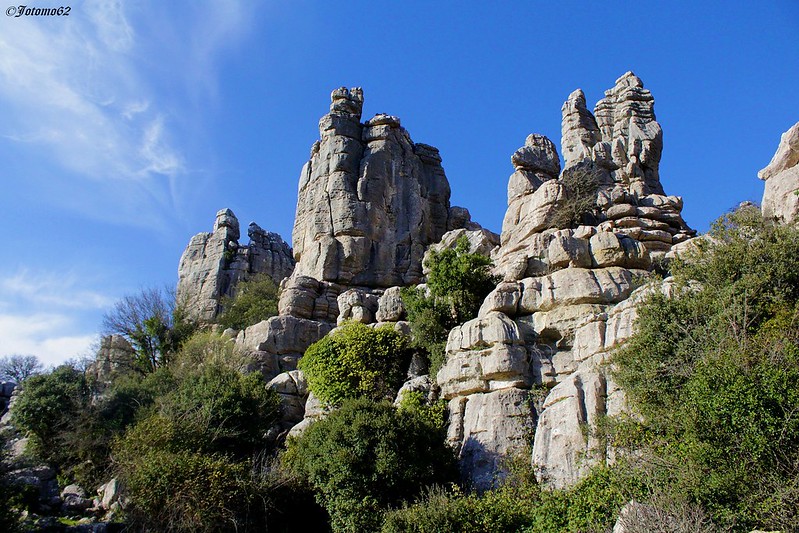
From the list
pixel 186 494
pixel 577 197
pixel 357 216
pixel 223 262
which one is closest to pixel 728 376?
pixel 186 494

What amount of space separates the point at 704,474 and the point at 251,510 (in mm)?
10160

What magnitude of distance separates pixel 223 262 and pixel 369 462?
107 feet

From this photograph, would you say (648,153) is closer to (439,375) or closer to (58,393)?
(439,375)

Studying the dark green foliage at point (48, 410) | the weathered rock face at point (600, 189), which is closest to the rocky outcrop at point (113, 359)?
the dark green foliage at point (48, 410)

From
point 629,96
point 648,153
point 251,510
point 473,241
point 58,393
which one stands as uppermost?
point 629,96

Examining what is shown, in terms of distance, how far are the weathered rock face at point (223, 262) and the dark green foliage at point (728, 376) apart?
32067mm

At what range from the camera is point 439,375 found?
18.9 meters

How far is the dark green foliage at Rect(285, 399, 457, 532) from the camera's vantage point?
15.2m

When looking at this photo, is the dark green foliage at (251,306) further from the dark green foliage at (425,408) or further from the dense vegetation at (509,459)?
the dark green foliage at (425,408)

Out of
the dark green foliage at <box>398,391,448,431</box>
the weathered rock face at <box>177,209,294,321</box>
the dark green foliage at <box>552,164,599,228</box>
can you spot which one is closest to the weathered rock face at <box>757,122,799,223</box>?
the dark green foliage at <box>552,164,599,228</box>

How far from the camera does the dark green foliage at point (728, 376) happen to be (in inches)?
440

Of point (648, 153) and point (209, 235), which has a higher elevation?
point (209, 235)

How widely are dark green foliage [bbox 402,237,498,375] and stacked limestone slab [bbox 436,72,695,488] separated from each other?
916 millimetres

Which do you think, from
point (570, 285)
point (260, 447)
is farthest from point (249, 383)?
point (570, 285)
